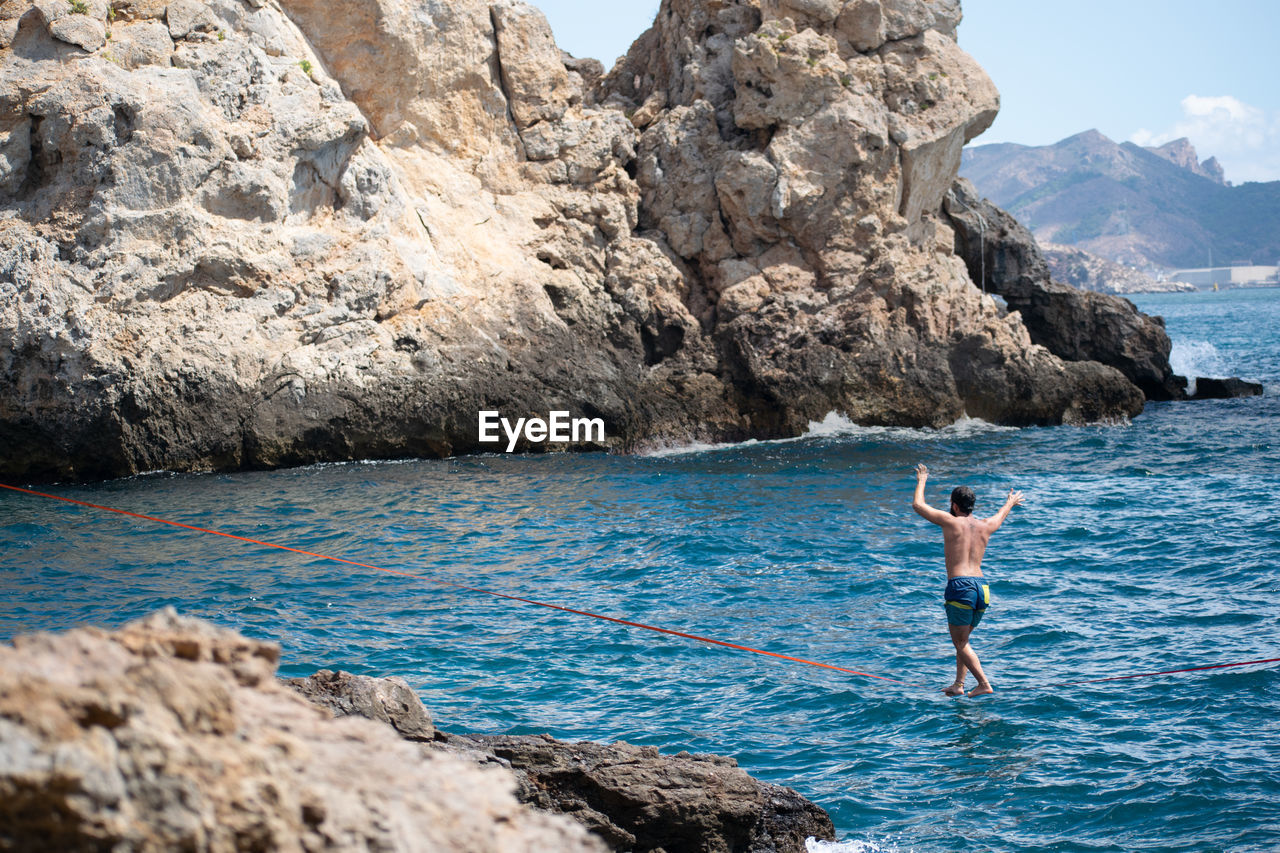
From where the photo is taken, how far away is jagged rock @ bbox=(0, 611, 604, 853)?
2424 millimetres

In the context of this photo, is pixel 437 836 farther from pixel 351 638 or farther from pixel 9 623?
pixel 9 623

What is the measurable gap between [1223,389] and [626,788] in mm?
24095

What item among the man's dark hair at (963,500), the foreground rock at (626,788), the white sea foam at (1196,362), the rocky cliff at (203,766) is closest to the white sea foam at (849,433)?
the white sea foam at (1196,362)

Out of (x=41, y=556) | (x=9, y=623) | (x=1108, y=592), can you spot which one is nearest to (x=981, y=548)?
(x=1108, y=592)

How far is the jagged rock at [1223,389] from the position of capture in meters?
25.2

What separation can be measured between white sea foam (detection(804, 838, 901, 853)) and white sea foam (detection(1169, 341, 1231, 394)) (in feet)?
79.6

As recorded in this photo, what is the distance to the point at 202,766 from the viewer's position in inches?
102

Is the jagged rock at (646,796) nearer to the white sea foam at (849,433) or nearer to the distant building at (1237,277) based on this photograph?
the white sea foam at (849,433)

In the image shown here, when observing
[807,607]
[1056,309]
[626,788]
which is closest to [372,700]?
[626,788]

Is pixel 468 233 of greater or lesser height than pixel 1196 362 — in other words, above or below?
above

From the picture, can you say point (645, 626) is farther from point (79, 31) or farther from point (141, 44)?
point (79, 31)

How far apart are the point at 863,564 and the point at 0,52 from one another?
49.5 feet

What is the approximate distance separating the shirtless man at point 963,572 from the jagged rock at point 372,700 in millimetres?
3930

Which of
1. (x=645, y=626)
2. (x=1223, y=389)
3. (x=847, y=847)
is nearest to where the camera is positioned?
(x=847, y=847)
